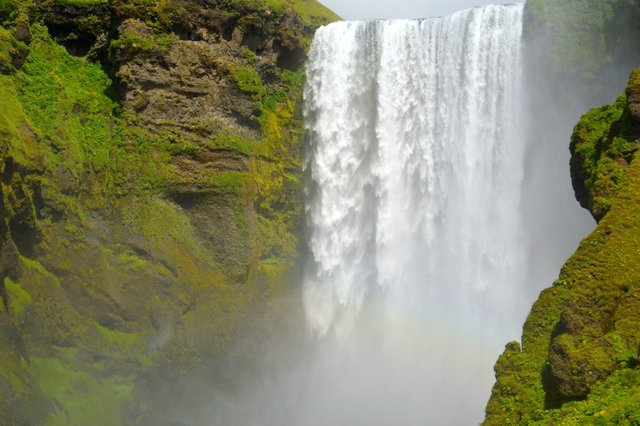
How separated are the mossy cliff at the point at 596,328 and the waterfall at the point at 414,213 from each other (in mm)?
11235

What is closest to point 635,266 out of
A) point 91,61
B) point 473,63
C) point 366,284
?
point 473,63

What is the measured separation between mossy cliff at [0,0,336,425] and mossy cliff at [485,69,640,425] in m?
13.0

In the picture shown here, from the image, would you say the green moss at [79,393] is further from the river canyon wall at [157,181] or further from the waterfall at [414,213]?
the waterfall at [414,213]

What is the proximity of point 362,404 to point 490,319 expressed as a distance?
5699mm

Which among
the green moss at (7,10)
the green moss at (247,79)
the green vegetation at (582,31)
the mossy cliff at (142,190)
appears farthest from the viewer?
the green moss at (247,79)

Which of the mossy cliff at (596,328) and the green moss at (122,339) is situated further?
the green moss at (122,339)

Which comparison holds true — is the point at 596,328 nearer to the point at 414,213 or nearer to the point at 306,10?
the point at 414,213

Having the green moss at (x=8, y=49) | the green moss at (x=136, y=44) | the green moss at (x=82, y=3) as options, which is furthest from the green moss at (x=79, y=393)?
the green moss at (x=82, y=3)

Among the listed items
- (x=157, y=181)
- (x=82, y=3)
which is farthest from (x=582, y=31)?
(x=82, y=3)

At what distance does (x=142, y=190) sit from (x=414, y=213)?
1078 centimetres

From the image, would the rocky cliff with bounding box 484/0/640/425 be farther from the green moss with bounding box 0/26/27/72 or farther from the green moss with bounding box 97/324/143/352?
the green moss with bounding box 0/26/27/72

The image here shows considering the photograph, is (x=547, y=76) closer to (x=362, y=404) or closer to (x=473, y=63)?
(x=473, y=63)

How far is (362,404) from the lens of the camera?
23125 mm

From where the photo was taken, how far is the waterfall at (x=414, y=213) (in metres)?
23.4
